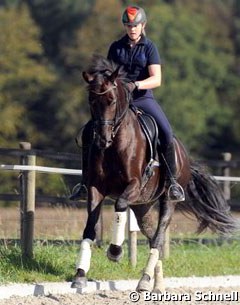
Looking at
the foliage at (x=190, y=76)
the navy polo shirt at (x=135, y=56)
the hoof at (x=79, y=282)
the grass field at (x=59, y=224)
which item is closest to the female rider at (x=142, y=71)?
the navy polo shirt at (x=135, y=56)

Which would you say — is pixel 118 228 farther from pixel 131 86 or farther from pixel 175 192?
pixel 131 86

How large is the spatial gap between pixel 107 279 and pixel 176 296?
1.06 m

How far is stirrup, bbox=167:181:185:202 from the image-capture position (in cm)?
1028

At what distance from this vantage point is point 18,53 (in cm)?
4275

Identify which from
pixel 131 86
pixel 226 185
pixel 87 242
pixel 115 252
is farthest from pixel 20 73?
pixel 115 252

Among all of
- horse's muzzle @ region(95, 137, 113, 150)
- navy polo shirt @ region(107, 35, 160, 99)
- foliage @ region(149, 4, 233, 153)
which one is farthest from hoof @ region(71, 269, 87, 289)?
foliage @ region(149, 4, 233, 153)

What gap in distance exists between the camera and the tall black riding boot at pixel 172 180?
10.3 meters

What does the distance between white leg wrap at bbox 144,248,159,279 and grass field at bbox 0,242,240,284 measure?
0.78 metres

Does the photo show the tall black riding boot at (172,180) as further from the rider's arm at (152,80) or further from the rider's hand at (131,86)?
the rider's hand at (131,86)

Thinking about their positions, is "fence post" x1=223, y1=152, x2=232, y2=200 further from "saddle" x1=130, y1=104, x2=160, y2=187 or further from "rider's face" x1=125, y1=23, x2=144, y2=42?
"rider's face" x1=125, y1=23, x2=144, y2=42

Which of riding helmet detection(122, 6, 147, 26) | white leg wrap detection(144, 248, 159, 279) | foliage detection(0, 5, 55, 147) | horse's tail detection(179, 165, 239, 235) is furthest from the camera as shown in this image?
foliage detection(0, 5, 55, 147)

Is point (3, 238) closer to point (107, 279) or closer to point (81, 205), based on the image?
point (107, 279)

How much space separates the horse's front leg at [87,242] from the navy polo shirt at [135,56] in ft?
4.63

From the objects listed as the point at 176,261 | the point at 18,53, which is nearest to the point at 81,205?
the point at 176,261
